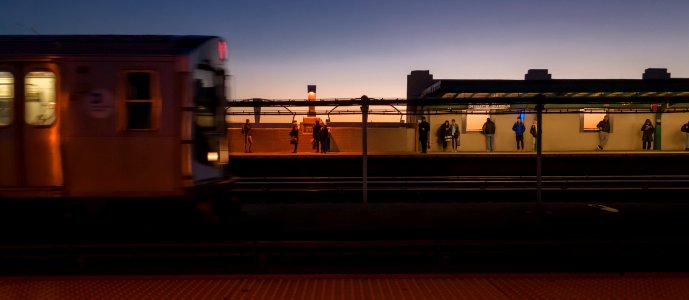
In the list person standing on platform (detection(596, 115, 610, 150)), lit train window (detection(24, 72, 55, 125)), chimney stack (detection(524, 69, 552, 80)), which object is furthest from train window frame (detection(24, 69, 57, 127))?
chimney stack (detection(524, 69, 552, 80))

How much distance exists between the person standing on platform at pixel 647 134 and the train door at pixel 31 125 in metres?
20.3

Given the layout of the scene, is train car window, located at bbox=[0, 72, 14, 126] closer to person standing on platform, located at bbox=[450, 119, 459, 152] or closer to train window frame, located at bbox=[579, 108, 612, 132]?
person standing on platform, located at bbox=[450, 119, 459, 152]

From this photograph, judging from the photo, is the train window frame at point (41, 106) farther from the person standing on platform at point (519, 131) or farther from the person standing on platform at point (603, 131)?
the person standing on platform at point (603, 131)

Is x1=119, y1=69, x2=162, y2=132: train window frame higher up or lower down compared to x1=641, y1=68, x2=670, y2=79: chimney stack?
lower down

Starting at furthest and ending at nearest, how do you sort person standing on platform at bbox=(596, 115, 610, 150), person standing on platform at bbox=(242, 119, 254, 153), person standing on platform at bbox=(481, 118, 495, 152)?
A: 1. person standing on platform at bbox=(481, 118, 495, 152)
2. person standing on platform at bbox=(242, 119, 254, 153)
3. person standing on platform at bbox=(596, 115, 610, 150)

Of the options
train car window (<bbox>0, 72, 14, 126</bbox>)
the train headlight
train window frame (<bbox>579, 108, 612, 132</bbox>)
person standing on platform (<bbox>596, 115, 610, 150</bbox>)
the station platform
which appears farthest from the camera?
train window frame (<bbox>579, 108, 612, 132</bbox>)

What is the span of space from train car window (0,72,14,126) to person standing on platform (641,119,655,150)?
68.0ft

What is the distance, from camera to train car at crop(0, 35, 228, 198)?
23.5 feet

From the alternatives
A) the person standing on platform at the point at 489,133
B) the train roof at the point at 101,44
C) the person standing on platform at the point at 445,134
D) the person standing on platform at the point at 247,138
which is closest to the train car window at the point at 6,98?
the train roof at the point at 101,44

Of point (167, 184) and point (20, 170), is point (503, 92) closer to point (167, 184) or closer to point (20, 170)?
point (167, 184)

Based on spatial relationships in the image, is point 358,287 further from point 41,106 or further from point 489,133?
point 489,133

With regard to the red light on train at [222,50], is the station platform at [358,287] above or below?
below

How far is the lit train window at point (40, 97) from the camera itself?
23.7ft

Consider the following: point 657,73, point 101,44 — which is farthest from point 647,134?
point 101,44
